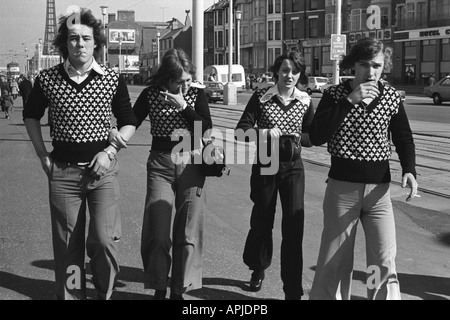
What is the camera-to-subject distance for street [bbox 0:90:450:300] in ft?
16.1

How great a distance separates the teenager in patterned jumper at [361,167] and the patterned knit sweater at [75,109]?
4.49 feet

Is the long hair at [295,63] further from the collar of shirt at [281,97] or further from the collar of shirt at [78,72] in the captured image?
the collar of shirt at [78,72]

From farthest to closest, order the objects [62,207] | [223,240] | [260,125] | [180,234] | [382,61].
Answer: [223,240], [260,125], [180,234], [62,207], [382,61]

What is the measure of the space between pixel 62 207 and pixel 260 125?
63.4 inches

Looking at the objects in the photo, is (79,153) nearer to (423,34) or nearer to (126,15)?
(423,34)

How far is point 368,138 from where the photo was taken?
12.7 ft

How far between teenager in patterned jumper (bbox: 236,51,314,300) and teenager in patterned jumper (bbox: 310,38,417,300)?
650 millimetres

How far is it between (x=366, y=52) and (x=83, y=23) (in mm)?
1813

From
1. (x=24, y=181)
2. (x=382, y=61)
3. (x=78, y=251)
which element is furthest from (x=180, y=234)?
(x=24, y=181)

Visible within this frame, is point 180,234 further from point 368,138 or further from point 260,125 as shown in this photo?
point 368,138

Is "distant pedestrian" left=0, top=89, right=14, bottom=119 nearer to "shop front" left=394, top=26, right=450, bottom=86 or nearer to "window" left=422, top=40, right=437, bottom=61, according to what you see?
"shop front" left=394, top=26, right=450, bottom=86

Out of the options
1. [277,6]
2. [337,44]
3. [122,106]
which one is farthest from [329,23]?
[122,106]

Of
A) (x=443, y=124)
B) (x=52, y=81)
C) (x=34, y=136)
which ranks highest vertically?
(x=52, y=81)

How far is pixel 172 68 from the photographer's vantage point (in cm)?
455
